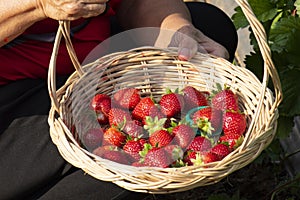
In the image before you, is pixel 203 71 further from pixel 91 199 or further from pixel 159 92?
pixel 91 199

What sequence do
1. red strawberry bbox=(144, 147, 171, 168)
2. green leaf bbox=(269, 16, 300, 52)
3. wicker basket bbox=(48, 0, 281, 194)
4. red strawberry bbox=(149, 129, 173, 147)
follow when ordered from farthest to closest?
green leaf bbox=(269, 16, 300, 52) → red strawberry bbox=(149, 129, 173, 147) → red strawberry bbox=(144, 147, 171, 168) → wicker basket bbox=(48, 0, 281, 194)

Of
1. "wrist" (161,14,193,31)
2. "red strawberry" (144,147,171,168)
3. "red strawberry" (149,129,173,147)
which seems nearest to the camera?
"red strawberry" (144,147,171,168)

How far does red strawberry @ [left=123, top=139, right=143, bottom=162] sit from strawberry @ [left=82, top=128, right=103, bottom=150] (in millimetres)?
85

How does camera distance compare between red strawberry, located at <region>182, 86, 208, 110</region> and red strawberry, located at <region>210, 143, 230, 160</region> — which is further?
red strawberry, located at <region>182, 86, 208, 110</region>

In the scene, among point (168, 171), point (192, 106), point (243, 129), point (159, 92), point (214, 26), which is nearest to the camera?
point (168, 171)

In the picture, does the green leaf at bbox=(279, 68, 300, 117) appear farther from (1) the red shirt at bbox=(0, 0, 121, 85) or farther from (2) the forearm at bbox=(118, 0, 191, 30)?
(1) the red shirt at bbox=(0, 0, 121, 85)

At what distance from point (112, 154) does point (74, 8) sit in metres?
0.37

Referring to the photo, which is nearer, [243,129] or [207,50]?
[243,129]

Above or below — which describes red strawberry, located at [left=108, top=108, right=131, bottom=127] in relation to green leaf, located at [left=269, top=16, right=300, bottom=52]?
below

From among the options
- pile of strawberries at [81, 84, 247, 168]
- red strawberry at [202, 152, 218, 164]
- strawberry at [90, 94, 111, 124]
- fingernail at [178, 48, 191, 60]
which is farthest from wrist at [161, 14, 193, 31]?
red strawberry at [202, 152, 218, 164]

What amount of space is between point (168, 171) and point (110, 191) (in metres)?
0.33

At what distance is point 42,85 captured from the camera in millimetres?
1926

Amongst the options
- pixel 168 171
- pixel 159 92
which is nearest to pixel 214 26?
pixel 159 92

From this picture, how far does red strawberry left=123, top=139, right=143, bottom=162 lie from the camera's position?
1700mm
